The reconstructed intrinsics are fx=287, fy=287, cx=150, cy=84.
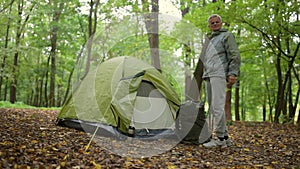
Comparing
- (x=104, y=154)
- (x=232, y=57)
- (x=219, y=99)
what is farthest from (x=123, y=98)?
(x=232, y=57)

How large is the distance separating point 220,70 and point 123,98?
170 centimetres

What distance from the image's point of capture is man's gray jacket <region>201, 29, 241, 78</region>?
172 inches

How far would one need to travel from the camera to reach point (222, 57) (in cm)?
452

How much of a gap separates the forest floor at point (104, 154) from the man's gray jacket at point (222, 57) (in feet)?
3.95

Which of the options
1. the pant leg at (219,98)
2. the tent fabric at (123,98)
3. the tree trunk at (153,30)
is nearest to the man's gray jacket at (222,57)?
the pant leg at (219,98)

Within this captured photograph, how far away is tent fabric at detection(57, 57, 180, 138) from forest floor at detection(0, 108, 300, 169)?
1.47 feet

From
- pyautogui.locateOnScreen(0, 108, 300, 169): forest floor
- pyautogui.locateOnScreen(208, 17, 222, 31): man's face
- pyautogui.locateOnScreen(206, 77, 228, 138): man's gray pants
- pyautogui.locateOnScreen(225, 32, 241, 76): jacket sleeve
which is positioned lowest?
pyautogui.locateOnScreen(0, 108, 300, 169): forest floor

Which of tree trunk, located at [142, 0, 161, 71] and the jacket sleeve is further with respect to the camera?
tree trunk, located at [142, 0, 161, 71]

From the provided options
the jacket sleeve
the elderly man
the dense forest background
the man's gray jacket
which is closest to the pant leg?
the elderly man

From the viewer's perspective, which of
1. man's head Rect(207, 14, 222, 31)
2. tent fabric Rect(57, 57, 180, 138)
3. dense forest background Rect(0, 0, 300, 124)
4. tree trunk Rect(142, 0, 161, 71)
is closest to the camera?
man's head Rect(207, 14, 222, 31)

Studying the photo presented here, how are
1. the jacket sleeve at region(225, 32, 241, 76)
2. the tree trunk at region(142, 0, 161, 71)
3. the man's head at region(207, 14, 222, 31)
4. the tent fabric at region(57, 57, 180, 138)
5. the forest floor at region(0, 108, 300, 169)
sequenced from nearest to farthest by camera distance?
1. the forest floor at region(0, 108, 300, 169)
2. the jacket sleeve at region(225, 32, 241, 76)
3. the man's head at region(207, 14, 222, 31)
4. the tent fabric at region(57, 57, 180, 138)
5. the tree trunk at region(142, 0, 161, 71)

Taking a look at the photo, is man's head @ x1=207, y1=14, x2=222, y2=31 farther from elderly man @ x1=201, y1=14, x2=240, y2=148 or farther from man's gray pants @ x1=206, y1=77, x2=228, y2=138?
man's gray pants @ x1=206, y1=77, x2=228, y2=138

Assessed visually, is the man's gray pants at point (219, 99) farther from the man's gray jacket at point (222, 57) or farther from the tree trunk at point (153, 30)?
the tree trunk at point (153, 30)

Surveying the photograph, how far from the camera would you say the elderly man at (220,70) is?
4.38 meters
